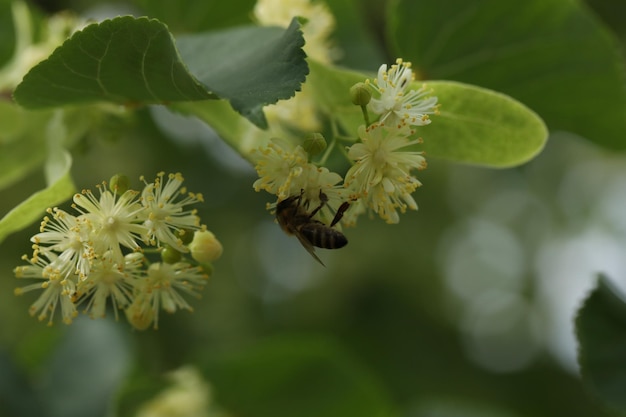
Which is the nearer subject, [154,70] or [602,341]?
[154,70]

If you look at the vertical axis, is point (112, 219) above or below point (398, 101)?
below

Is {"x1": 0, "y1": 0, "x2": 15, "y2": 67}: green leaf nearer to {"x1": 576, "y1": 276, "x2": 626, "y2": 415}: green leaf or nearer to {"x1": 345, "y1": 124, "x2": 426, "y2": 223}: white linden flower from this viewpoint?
{"x1": 345, "y1": 124, "x2": 426, "y2": 223}: white linden flower

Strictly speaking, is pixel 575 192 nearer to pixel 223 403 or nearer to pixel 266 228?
pixel 266 228

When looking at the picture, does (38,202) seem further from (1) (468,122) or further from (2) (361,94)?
(1) (468,122)

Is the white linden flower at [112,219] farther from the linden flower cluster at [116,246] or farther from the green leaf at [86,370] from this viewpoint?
the green leaf at [86,370]

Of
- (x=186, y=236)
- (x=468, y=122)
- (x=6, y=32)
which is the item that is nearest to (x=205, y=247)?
(x=186, y=236)

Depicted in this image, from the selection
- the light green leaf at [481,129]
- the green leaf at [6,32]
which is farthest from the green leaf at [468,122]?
the green leaf at [6,32]

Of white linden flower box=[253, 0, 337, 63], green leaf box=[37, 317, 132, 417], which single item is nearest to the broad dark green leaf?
white linden flower box=[253, 0, 337, 63]
